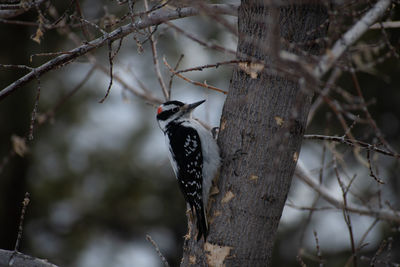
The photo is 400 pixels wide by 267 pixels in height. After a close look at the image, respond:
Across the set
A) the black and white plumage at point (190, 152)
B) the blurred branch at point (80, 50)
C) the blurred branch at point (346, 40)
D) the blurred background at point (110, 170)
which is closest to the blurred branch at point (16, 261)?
the blurred branch at point (80, 50)

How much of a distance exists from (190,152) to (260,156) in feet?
4.31

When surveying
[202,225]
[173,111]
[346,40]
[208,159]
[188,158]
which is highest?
[173,111]

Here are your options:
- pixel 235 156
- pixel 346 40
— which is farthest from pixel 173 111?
pixel 346 40

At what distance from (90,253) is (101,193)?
1169 millimetres

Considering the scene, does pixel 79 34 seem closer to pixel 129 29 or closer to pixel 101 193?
pixel 101 193

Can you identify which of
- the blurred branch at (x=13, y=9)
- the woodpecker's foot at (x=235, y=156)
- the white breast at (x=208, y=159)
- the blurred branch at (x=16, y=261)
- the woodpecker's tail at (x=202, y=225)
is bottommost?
the blurred branch at (x=16, y=261)

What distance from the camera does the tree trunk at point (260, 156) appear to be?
2.55 meters

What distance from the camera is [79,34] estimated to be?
6566 millimetres

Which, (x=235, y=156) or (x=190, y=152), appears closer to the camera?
(x=235, y=156)

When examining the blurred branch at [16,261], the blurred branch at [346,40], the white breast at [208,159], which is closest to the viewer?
the blurred branch at [346,40]

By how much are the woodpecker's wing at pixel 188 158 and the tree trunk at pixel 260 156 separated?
2.55 ft

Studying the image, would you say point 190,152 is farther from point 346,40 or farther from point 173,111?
point 346,40

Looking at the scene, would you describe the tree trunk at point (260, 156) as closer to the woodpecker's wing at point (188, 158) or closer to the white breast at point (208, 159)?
the white breast at point (208, 159)

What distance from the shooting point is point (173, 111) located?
4.09m
